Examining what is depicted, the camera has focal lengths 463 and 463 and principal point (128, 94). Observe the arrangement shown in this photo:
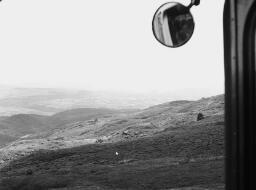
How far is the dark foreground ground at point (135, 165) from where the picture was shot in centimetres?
1005

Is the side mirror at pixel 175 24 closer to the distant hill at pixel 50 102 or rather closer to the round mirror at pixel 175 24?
the round mirror at pixel 175 24

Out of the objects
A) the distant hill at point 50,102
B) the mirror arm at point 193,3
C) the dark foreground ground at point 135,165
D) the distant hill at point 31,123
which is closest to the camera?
the mirror arm at point 193,3

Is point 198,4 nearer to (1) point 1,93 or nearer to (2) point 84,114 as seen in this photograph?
(2) point 84,114

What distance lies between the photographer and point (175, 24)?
246 cm

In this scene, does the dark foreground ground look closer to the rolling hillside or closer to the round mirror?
the rolling hillside

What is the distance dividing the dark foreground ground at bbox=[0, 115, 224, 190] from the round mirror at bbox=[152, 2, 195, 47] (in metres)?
6.71

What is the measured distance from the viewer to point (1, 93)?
69.8 metres

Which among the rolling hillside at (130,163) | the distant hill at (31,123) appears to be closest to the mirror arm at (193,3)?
the rolling hillside at (130,163)

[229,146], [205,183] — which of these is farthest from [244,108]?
[205,183]

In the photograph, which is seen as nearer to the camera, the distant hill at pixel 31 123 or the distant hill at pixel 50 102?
the distant hill at pixel 31 123

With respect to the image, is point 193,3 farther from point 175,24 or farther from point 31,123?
point 31,123

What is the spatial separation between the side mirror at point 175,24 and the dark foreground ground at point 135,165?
22.0 ft

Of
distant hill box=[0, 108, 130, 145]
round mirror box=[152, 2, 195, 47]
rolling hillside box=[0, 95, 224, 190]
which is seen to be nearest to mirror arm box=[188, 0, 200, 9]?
round mirror box=[152, 2, 195, 47]

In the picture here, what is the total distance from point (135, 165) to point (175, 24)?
995 centimetres
